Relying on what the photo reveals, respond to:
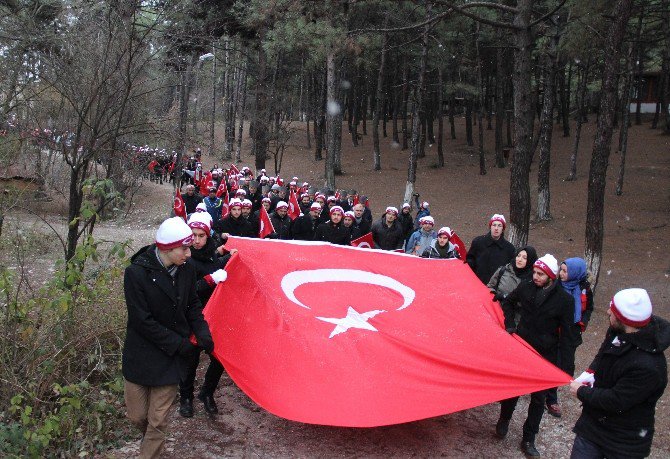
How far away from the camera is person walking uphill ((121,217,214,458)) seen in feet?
13.5

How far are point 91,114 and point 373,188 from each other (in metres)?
22.6

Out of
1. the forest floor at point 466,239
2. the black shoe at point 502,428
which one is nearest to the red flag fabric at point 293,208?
the forest floor at point 466,239

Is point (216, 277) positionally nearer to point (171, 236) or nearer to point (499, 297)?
point (171, 236)

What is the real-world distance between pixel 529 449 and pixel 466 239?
14810 millimetres

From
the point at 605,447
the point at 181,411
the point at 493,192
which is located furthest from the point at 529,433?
the point at 493,192

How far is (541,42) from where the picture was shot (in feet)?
90.3

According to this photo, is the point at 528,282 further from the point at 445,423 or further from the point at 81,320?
the point at 81,320

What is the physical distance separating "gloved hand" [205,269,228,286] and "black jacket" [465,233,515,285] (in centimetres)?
377

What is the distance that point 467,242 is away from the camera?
1962 cm

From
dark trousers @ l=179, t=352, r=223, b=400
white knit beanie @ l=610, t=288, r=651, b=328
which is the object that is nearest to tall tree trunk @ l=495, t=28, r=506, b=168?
dark trousers @ l=179, t=352, r=223, b=400

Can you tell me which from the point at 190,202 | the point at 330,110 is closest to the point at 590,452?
the point at 190,202

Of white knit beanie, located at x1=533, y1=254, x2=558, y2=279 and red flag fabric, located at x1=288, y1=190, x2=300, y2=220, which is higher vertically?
white knit beanie, located at x1=533, y1=254, x2=558, y2=279

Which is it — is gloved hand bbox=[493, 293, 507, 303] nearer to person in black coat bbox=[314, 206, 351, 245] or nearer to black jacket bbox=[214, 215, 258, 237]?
person in black coat bbox=[314, 206, 351, 245]

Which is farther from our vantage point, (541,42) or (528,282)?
(541,42)
